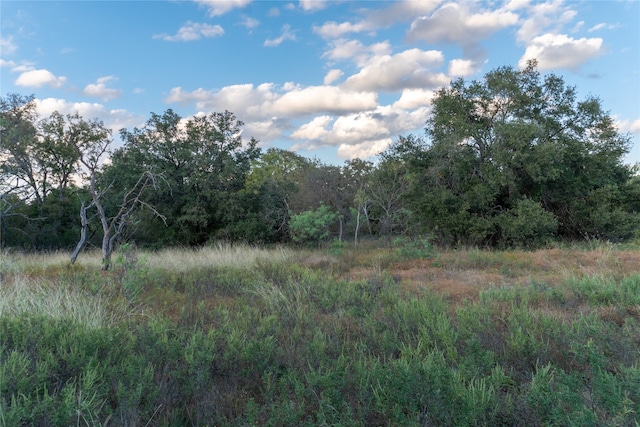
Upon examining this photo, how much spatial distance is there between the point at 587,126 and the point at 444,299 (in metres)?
14.9

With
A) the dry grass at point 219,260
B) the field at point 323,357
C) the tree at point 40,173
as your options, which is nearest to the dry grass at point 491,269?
the field at point 323,357

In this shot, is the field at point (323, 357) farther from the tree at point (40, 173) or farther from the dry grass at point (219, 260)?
the tree at point (40, 173)

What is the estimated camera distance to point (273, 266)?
10172mm

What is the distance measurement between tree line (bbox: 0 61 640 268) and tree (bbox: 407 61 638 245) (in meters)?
0.06

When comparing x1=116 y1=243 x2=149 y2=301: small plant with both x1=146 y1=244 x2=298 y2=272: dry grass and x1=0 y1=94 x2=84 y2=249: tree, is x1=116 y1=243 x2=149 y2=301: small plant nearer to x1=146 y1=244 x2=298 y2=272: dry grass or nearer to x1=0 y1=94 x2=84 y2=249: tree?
x1=146 y1=244 x2=298 y2=272: dry grass

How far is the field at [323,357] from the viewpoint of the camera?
2.63m

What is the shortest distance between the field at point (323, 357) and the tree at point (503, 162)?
8.51 metres

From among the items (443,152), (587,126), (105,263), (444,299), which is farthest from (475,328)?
(587,126)

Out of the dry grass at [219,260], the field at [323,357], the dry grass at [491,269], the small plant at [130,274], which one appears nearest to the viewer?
the field at [323,357]

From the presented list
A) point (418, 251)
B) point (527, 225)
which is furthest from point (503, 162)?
point (418, 251)

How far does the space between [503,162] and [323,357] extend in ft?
45.0

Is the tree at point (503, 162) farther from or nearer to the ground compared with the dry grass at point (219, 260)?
farther from the ground

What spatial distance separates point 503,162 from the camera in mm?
14836

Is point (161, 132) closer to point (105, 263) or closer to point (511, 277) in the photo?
point (105, 263)
